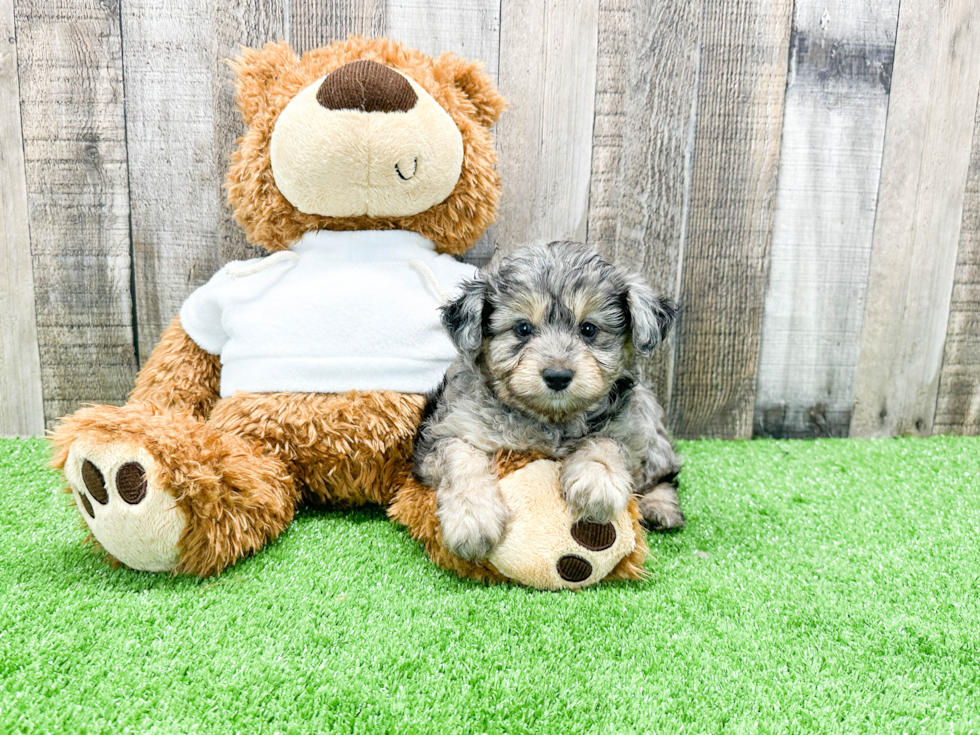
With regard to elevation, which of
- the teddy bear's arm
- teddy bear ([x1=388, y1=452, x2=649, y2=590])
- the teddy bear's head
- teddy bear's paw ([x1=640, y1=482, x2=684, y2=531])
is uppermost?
the teddy bear's head

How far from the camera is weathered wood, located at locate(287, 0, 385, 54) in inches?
110

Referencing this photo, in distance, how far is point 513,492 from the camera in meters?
1.98

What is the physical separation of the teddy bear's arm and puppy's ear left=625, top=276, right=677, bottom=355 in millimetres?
1591

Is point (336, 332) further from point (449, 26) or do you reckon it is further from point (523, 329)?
point (449, 26)

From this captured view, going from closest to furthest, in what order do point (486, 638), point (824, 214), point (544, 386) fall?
point (486, 638), point (544, 386), point (824, 214)

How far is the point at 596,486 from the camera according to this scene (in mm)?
1873

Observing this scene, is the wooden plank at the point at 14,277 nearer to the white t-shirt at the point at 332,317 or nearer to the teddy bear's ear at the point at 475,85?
the white t-shirt at the point at 332,317

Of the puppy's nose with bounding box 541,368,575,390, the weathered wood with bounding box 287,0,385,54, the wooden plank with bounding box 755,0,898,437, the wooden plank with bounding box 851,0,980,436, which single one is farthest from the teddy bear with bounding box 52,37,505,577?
the wooden plank with bounding box 851,0,980,436

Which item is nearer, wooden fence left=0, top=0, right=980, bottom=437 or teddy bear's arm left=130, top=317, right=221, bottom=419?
teddy bear's arm left=130, top=317, right=221, bottom=419

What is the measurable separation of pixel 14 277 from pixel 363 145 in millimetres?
1834

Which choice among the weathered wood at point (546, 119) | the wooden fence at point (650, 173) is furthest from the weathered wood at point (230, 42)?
the weathered wood at point (546, 119)

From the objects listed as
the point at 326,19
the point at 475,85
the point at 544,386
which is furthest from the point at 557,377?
the point at 326,19

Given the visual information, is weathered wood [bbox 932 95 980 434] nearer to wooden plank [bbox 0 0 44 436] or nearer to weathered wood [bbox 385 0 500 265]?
weathered wood [bbox 385 0 500 265]

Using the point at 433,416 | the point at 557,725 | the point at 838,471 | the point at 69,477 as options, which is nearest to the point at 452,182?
the point at 433,416
